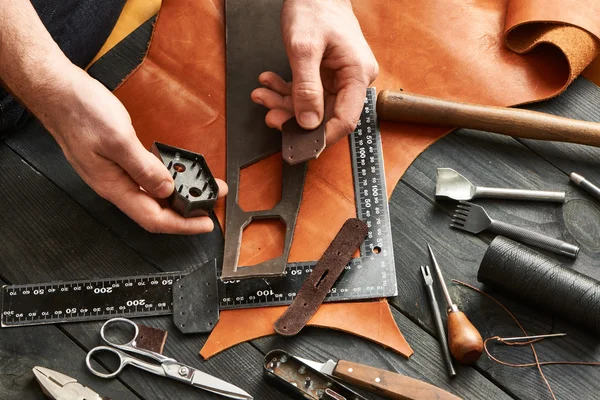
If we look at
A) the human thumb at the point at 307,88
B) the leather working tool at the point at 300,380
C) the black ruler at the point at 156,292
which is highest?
the human thumb at the point at 307,88

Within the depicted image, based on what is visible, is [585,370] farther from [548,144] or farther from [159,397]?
[159,397]

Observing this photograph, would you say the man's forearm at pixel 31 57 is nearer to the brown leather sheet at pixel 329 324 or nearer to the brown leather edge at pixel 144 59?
the brown leather edge at pixel 144 59

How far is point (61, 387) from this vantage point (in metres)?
1.83

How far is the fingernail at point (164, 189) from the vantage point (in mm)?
1900

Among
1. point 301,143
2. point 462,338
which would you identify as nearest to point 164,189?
point 301,143

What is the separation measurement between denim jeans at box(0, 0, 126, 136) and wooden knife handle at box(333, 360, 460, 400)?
4.03 ft

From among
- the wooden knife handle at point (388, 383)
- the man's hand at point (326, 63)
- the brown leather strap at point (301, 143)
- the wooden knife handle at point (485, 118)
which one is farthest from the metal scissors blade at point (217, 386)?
the wooden knife handle at point (485, 118)

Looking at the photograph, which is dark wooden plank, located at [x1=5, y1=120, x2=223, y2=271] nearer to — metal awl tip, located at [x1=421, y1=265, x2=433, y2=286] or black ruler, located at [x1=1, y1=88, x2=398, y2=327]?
black ruler, located at [x1=1, y1=88, x2=398, y2=327]

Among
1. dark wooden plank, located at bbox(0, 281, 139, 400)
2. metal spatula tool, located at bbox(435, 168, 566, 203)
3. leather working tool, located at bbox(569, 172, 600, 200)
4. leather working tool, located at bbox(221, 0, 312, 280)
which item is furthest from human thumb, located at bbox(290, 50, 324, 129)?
dark wooden plank, located at bbox(0, 281, 139, 400)

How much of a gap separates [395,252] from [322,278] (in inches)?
9.0

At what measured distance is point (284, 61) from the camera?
2295 mm

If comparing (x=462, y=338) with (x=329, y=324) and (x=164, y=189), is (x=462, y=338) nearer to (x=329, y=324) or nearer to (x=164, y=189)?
(x=329, y=324)

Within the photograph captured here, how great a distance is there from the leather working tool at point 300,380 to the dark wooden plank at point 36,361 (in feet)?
1.25

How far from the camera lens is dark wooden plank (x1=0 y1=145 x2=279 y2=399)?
1.92 metres
